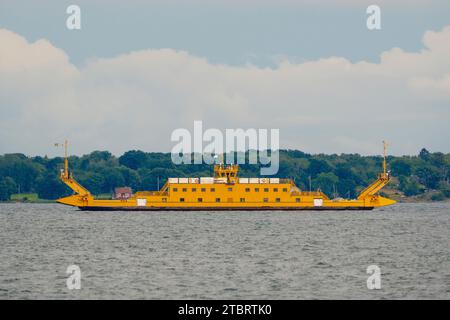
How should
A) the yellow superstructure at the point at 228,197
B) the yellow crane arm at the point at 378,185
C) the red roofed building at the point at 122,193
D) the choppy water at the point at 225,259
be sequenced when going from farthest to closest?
the red roofed building at the point at 122,193 → the yellow crane arm at the point at 378,185 → the yellow superstructure at the point at 228,197 → the choppy water at the point at 225,259

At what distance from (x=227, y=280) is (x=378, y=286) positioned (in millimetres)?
8142

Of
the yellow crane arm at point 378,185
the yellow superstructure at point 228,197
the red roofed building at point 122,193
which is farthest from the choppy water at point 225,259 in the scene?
the red roofed building at point 122,193

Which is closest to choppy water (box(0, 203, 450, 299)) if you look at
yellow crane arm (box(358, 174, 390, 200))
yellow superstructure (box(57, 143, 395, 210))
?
yellow superstructure (box(57, 143, 395, 210))

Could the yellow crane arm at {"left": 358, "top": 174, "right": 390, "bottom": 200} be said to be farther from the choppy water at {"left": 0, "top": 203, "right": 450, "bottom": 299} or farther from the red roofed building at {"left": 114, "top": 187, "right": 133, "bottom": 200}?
the red roofed building at {"left": 114, "top": 187, "right": 133, "bottom": 200}

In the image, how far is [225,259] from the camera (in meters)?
56.1

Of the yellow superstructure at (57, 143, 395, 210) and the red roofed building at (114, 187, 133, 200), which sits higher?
the red roofed building at (114, 187, 133, 200)

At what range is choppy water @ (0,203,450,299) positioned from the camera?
1702 inches

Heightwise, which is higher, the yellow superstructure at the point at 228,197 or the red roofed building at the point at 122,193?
the red roofed building at the point at 122,193

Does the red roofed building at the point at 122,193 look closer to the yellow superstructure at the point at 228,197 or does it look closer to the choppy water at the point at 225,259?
the yellow superstructure at the point at 228,197

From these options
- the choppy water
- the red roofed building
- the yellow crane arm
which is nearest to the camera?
the choppy water

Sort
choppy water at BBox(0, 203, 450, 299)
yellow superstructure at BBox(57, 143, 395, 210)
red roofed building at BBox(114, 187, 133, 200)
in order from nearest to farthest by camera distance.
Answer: choppy water at BBox(0, 203, 450, 299), yellow superstructure at BBox(57, 143, 395, 210), red roofed building at BBox(114, 187, 133, 200)

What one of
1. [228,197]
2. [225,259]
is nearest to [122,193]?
[228,197]

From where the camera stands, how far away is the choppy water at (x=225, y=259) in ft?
142
